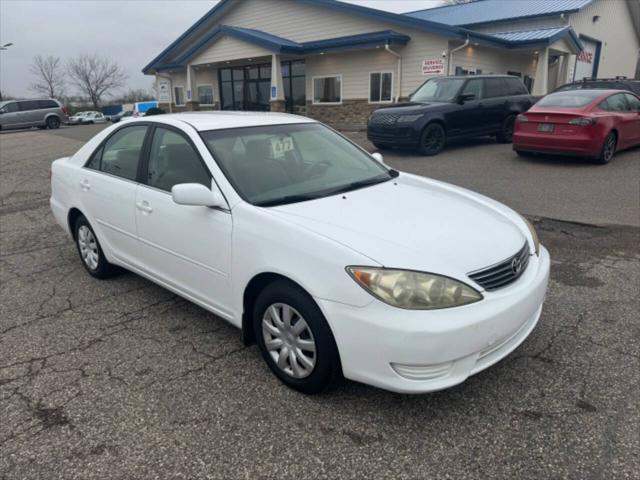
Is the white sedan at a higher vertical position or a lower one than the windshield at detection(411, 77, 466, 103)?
lower

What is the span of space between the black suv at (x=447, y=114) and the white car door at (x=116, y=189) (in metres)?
7.87

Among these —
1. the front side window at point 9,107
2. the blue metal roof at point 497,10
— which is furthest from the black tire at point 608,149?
the front side window at point 9,107

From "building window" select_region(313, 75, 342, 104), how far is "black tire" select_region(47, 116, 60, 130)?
56.9ft

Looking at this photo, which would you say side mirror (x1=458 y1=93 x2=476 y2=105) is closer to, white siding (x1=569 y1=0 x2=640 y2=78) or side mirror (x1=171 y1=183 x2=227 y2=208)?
side mirror (x1=171 y1=183 x2=227 y2=208)

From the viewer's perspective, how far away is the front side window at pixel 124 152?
3.87m

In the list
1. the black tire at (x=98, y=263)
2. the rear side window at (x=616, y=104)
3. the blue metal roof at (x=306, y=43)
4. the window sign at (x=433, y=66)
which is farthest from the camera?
the blue metal roof at (x=306, y=43)

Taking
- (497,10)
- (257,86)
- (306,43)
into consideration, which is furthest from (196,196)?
(497,10)

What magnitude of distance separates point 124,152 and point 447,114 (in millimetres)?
8850

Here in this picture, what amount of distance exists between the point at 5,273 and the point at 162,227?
2526mm

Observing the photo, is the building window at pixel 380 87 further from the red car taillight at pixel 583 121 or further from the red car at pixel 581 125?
the red car taillight at pixel 583 121

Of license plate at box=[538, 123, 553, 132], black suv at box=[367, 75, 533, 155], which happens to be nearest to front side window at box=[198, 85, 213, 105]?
black suv at box=[367, 75, 533, 155]

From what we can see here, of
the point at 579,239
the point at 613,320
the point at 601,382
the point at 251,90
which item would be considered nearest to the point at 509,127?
the point at 579,239

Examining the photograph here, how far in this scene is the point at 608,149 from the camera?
958cm

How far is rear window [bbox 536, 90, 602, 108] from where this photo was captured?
945cm
